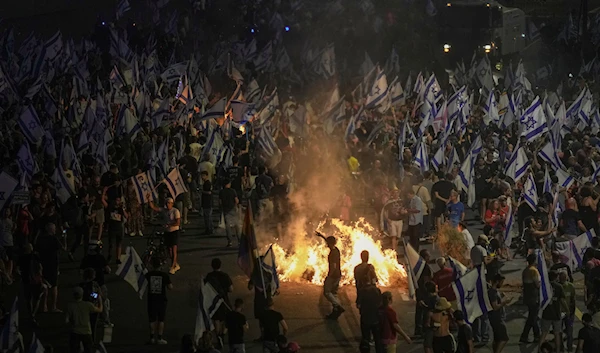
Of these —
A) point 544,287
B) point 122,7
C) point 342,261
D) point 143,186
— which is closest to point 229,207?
point 143,186

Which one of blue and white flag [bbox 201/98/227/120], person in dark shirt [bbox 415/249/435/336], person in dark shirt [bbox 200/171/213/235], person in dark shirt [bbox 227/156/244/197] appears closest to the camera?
person in dark shirt [bbox 415/249/435/336]

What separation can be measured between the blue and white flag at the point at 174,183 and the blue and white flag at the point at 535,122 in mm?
10867

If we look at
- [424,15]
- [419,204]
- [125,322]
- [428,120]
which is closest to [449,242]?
[419,204]

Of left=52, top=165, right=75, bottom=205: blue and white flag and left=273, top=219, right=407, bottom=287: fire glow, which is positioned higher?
left=52, top=165, right=75, bottom=205: blue and white flag

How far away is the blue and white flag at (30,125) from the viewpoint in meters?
24.8

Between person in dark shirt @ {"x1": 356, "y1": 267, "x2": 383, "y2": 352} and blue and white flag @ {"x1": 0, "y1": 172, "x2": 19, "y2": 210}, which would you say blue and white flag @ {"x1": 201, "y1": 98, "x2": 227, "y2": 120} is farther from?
person in dark shirt @ {"x1": 356, "y1": 267, "x2": 383, "y2": 352}

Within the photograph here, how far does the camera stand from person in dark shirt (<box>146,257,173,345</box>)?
16.3 meters

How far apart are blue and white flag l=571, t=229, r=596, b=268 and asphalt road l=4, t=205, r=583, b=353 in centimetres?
85

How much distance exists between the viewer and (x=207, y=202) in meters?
23.9

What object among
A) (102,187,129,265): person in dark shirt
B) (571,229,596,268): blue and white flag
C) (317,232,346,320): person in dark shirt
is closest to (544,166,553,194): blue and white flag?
(571,229,596,268): blue and white flag

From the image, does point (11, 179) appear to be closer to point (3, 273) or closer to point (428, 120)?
point (3, 273)

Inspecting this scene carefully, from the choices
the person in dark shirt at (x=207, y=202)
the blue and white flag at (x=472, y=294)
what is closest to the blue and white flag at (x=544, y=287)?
the blue and white flag at (x=472, y=294)

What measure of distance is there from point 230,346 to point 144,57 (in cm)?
2512

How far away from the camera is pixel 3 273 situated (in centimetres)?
1933
